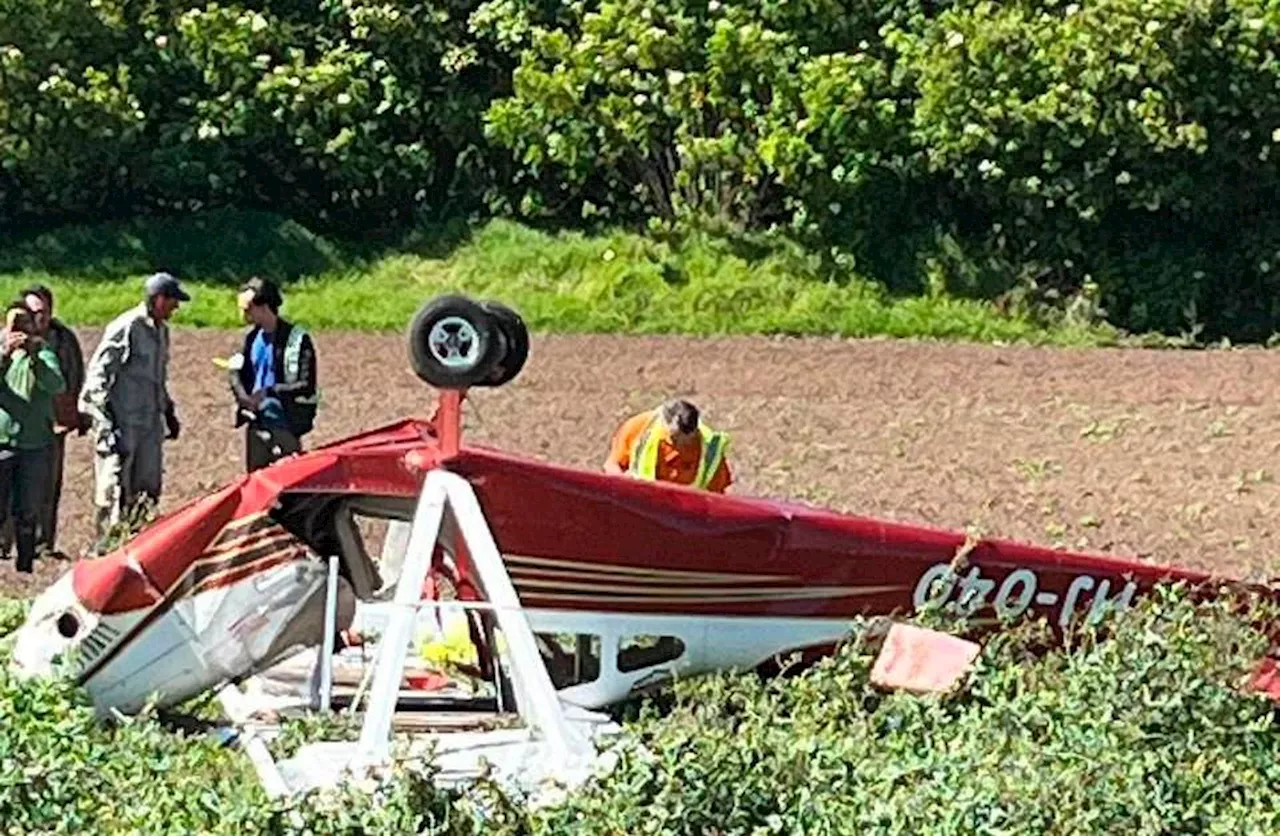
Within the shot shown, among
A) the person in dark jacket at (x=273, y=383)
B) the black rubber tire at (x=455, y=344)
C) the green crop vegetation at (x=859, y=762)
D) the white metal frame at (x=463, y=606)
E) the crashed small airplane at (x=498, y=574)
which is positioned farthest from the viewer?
the person in dark jacket at (x=273, y=383)

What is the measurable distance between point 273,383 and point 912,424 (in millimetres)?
7416

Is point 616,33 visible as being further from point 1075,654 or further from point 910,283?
point 1075,654

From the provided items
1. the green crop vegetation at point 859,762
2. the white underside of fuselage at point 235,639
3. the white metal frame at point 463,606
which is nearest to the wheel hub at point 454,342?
the white metal frame at point 463,606

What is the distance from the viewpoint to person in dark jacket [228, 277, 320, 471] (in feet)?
38.7

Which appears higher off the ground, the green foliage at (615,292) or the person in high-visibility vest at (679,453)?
the person in high-visibility vest at (679,453)

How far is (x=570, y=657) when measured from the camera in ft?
28.6

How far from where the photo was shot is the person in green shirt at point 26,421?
12.2m

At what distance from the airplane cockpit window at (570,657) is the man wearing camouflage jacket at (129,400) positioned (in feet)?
12.7

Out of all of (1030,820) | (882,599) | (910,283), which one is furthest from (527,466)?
(910,283)

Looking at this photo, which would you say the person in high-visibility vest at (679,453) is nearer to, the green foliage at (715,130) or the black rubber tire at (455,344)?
the black rubber tire at (455,344)

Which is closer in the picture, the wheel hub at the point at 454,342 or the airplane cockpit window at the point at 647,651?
the wheel hub at the point at 454,342

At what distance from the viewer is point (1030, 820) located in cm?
591

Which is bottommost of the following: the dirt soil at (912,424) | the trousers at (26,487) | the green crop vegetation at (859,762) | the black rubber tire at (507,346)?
the dirt soil at (912,424)

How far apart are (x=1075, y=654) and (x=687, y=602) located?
53.6 inches
